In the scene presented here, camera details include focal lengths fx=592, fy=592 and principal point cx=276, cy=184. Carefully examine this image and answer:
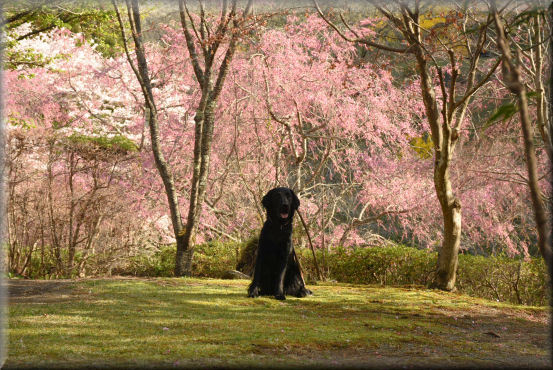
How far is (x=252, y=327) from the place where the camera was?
5.50 metres

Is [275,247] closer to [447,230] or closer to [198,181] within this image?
[447,230]

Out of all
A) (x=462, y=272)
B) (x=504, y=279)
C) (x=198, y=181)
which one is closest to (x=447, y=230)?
(x=462, y=272)

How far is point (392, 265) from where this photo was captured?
428 inches

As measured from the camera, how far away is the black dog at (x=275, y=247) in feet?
22.7

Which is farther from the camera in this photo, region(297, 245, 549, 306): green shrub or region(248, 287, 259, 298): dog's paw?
region(297, 245, 549, 306): green shrub

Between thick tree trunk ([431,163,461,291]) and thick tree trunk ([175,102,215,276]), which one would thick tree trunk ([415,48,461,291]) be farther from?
thick tree trunk ([175,102,215,276])

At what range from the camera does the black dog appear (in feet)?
22.7

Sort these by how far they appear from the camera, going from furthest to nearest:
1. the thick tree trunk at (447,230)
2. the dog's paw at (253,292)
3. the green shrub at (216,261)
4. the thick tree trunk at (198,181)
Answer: the green shrub at (216,261)
the thick tree trunk at (198,181)
the thick tree trunk at (447,230)
the dog's paw at (253,292)

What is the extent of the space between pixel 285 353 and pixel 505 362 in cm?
182

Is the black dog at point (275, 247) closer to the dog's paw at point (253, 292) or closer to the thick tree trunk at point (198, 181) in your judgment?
the dog's paw at point (253, 292)

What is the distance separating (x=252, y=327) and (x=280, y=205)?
1.77 meters

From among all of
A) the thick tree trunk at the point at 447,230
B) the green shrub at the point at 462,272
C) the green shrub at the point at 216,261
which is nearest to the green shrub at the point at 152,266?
the green shrub at the point at 216,261

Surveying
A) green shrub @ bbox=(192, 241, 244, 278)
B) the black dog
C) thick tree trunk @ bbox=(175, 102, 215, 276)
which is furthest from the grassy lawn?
green shrub @ bbox=(192, 241, 244, 278)

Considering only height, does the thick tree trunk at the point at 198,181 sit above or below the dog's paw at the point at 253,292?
above
